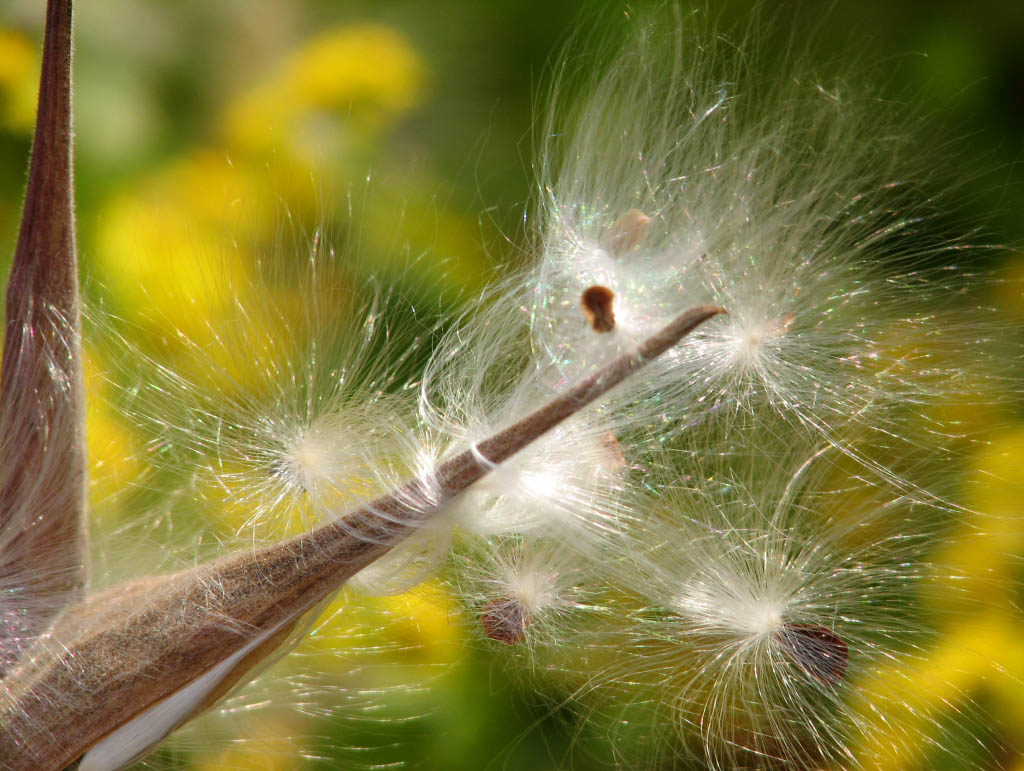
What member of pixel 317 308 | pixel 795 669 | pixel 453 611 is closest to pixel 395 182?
pixel 317 308

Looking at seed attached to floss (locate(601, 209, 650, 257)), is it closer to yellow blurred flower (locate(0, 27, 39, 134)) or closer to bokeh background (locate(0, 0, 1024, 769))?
bokeh background (locate(0, 0, 1024, 769))

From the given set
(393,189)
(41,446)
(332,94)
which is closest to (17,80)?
(332,94)

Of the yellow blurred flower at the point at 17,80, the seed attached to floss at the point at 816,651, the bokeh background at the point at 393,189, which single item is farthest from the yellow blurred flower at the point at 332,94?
the seed attached to floss at the point at 816,651

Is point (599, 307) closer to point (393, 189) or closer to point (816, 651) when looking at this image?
point (816, 651)

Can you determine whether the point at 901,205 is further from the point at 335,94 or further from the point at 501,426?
the point at 335,94

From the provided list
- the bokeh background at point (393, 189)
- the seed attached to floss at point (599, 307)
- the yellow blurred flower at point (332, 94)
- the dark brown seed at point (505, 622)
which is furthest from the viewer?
the yellow blurred flower at point (332, 94)

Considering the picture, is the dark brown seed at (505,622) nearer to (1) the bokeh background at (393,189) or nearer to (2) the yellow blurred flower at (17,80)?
(1) the bokeh background at (393,189)
